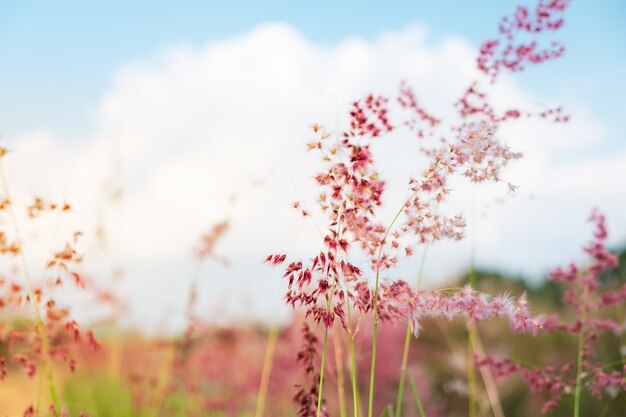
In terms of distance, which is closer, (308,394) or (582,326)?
(308,394)

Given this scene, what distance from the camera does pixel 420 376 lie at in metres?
7.30

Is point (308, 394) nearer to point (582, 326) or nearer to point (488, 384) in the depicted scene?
point (582, 326)

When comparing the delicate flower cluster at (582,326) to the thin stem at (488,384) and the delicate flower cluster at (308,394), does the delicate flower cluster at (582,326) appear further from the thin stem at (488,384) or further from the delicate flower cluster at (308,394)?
the delicate flower cluster at (308,394)

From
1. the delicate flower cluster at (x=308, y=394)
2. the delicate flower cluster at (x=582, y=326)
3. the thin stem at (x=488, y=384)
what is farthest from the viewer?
the thin stem at (x=488, y=384)

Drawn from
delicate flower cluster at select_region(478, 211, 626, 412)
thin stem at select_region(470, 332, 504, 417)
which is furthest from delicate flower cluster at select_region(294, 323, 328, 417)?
thin stem at select_region(470, 332, 504, 417)

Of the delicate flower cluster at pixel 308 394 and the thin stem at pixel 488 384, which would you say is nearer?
the delicate flower cluster at pixel 308 394

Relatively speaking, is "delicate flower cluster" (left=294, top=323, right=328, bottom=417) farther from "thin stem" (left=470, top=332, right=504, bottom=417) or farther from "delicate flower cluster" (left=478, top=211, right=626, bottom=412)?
"thin stem" (left=470, top=332, right=504, bottom=417)

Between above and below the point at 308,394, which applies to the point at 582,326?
above

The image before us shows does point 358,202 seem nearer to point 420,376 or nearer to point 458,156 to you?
point 458,156

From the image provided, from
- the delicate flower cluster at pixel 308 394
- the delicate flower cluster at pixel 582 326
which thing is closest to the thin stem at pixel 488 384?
the delicate flower cluster at pixel 582 326

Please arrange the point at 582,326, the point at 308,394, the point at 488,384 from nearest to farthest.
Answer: the point at 308,394 → the point at 582,326 → the point at 488,384

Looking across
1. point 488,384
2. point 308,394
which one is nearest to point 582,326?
point 308,394

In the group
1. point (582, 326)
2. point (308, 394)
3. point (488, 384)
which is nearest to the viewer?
point (308, 394)

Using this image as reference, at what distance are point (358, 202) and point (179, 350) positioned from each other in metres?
3.16
